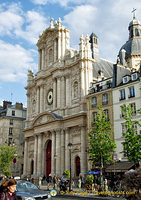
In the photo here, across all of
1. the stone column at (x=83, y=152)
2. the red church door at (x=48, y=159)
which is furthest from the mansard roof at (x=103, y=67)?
Result: the red church door at (x=48, y=159)

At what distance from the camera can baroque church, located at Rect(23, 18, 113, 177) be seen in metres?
39.1

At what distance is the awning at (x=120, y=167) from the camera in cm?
2786

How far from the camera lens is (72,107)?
41.6 metres

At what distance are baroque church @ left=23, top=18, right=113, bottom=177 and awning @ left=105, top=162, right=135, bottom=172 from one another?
22.8 ft

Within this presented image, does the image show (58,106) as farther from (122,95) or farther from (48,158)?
(122,95)

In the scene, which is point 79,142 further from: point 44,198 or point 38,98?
point 44,198

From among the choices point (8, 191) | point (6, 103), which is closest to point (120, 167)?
point (8, 191)

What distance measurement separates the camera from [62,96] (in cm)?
4388

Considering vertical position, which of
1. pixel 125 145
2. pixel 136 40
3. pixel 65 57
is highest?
pixel 136 40

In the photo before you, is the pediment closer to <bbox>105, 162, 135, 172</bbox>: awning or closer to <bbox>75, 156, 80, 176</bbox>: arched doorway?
<bbox>75, 156, 80, 176</bbox>: arched doorway

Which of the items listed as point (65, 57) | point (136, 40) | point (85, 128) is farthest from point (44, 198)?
point (136, 40)

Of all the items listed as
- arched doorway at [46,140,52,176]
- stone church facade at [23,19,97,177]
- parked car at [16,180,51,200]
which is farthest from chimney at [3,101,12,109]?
parked car at [16,180,51,200]

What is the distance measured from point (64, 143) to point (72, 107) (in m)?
6.05

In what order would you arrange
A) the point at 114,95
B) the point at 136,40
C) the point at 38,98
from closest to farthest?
the point at 114,95 < the point at 38,98 < the point at 136,40
